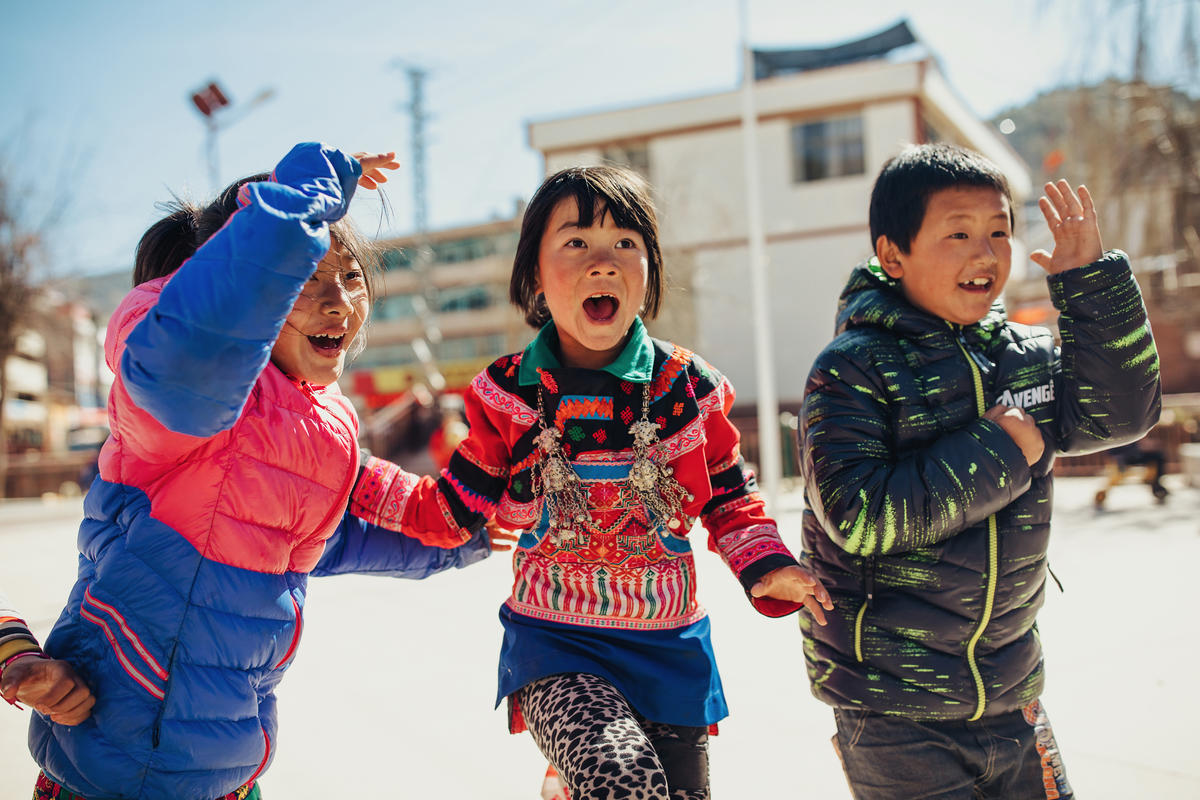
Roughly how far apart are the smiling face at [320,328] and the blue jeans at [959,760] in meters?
1.39

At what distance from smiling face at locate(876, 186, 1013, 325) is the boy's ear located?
2.8 inches

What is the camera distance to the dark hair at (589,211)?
212cm

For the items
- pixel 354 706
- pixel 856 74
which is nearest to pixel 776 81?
pixel 856 74

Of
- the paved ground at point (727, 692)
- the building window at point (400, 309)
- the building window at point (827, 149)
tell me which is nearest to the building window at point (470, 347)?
the building window at point (400, 309)

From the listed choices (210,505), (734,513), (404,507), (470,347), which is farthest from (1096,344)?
(470,347)

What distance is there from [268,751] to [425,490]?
685 millimetres

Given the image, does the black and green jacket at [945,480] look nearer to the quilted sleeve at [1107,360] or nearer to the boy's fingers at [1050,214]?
the quilted sleeve at [1107,360]

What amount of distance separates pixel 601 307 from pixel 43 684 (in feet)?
4.28

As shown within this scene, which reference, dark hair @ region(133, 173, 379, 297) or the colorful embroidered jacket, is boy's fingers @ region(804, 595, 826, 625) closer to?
the colorful embroidered jacket

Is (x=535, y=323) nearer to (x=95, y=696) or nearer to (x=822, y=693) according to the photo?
(x=822, y=693)

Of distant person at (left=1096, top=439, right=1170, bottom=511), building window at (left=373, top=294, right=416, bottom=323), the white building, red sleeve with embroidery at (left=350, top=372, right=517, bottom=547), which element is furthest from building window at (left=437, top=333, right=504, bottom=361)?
red sleeve with embroidery at (left=350, top=372, right=517, bottom=547)

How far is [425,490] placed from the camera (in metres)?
2.25

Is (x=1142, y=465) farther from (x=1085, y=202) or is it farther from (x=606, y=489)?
(x=606, y=489)

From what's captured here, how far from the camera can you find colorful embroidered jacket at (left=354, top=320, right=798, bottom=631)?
204 cm
